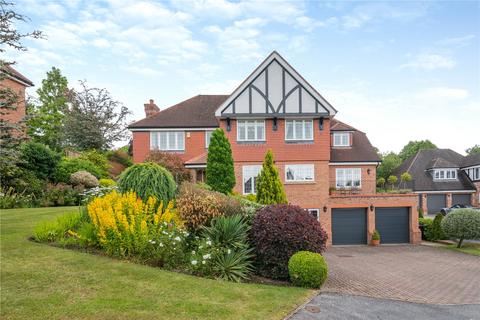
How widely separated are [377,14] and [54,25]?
1174cm

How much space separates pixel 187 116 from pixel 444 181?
33915 mm

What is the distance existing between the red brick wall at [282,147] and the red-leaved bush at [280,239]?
38.8ft

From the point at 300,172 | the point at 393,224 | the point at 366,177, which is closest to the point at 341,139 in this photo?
the point at 366,177

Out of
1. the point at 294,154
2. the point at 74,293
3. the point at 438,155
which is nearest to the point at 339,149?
the point at 294,154

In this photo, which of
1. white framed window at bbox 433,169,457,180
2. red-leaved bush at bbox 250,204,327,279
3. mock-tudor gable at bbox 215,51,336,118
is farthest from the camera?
white framed window at bbox 433,169,457,180

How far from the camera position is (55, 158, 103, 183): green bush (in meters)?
22.0

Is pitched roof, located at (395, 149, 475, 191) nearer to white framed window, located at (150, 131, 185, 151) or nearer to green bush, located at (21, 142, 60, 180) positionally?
white framed window, located at (150, 131, 185, 151)

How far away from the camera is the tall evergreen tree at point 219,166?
683 inches

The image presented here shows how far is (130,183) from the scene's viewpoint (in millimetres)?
10883

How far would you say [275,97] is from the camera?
21234 millimetres

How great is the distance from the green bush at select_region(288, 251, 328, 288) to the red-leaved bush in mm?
516

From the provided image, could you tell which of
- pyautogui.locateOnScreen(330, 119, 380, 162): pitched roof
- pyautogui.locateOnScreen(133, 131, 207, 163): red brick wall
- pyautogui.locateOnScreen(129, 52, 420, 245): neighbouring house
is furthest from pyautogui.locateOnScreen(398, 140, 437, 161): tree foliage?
pyautogui.locateOnScreen(133, 131, 207, 163): red brick wall

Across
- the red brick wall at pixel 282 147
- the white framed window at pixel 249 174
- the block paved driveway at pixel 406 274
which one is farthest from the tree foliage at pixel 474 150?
the white framed window at pixel 249 174

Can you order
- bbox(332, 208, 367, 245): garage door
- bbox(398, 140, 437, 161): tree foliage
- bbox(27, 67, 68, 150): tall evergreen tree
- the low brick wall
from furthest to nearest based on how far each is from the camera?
bbox(398, 140, 437, 161): tree foliage → bbox(27, 67, 68, 150): tall evergreen tree → bbox(332, 208, 367, 245): garage door → the low brick wall
